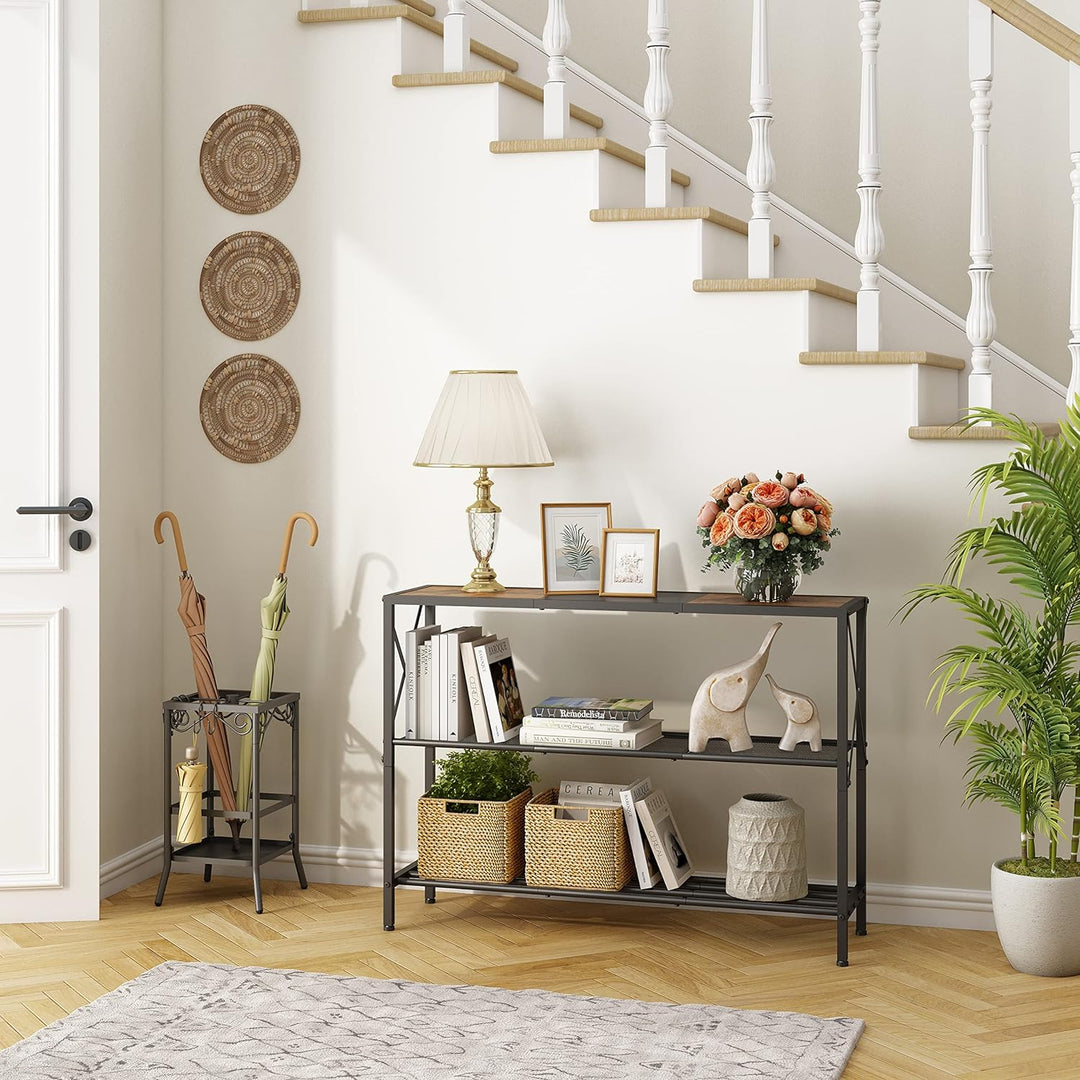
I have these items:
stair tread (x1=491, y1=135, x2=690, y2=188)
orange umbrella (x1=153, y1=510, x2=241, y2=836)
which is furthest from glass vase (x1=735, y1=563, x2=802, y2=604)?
orange umbrella (x1=153, y1=510, x2=241, y2=836)

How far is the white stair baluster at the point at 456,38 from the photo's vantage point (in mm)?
3723

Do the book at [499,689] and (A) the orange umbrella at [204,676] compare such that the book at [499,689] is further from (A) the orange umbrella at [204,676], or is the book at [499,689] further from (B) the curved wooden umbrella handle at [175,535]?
(B) the curved wooden umbrella handle at [175,535]

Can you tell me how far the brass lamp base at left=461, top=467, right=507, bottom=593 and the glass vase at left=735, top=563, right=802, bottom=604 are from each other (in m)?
0.63

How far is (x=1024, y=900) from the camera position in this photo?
3.08 metres

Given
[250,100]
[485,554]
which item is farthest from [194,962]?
[250,100]

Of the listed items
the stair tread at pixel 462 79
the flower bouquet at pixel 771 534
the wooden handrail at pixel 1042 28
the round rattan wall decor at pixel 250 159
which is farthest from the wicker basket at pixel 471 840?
the wooden handrail at pixel 1042 28

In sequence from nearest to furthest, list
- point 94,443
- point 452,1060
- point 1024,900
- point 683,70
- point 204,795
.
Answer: point 452,1060
point 1024,900
point 94,443
point 204,795
point 683,70

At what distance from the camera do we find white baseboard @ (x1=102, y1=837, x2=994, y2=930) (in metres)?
3.49

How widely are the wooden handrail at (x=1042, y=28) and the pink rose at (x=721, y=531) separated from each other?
1343 millimetres

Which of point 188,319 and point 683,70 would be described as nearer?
point 188,319

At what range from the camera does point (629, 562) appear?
336 cm

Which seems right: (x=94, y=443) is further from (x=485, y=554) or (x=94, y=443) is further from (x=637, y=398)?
(x=637, y=398)

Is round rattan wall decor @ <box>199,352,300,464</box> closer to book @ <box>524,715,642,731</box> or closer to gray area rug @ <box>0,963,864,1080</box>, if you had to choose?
book @ <box>524,715,642,731</box>

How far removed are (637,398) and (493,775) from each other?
41.2 inches
